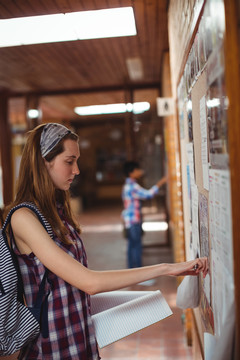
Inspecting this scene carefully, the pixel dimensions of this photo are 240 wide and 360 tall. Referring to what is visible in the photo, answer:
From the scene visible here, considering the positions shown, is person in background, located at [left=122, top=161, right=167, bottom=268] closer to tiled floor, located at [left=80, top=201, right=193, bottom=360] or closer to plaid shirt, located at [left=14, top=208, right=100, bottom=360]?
tiled floor, located at [left=80, top=201, right=193, bottom=360]

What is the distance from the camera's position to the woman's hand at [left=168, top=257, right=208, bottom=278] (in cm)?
140

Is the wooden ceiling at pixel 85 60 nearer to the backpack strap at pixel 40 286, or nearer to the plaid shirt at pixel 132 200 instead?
the plaid shirt at pixel 132 200

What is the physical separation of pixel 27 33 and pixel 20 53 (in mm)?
1204

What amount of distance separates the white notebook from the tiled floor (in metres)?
1.91

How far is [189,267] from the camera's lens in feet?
4.68

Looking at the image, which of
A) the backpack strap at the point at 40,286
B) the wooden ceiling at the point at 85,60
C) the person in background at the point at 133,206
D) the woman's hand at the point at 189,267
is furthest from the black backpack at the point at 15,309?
the person in background at the point at 133,206

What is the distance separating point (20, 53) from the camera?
4.86m

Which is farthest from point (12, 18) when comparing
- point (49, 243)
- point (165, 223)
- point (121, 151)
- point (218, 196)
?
point (121, 151)

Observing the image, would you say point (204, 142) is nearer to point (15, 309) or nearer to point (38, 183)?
point (38, 183)

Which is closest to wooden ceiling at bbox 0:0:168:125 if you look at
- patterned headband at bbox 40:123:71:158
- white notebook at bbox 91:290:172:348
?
patterned headband at bbox 40:123:71:158

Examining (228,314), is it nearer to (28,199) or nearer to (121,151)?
(28,199)

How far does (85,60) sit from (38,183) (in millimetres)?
4267

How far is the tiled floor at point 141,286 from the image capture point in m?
3.29

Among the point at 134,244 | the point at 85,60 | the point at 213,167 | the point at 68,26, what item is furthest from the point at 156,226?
the point at 213,167
